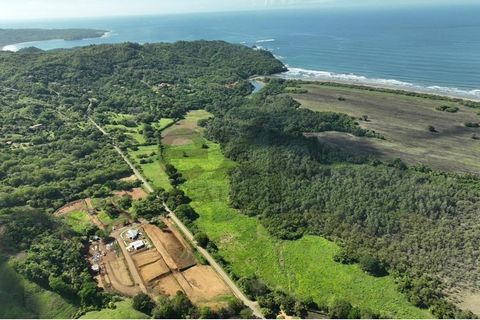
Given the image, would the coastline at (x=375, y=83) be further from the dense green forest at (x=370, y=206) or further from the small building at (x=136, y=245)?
the small building at (x=136, y=245)

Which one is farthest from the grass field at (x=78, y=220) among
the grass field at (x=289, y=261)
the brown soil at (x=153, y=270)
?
the grass field at (x=289, y=261)

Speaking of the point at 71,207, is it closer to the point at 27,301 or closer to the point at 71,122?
the point at 27,301

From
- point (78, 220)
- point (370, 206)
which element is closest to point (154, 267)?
point (78, 220)

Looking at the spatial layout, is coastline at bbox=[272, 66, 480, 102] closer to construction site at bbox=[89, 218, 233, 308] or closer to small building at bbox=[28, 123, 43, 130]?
small building at bbox=[28, 123, 43, 130]

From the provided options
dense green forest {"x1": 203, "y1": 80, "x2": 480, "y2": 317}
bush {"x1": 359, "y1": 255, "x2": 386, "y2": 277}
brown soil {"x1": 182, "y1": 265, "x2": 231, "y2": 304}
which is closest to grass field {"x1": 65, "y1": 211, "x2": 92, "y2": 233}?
brown soil {"x1": 182, "y1": 265, "x2": 231, "y2": 304}

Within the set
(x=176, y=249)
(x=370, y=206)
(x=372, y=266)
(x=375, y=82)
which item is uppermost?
(x=375, y=82)
